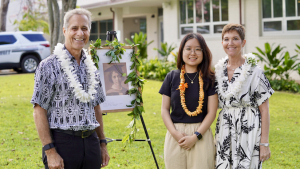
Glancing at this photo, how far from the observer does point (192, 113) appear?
10.1 ft

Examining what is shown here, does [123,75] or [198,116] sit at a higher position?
[123,75]

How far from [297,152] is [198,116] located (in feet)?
9.30

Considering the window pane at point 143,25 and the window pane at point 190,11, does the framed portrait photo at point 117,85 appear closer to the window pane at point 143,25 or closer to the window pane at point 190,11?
the window pane at point 190,11

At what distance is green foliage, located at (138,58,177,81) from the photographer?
43.5 ft

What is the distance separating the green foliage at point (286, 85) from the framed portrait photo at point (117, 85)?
7329mm

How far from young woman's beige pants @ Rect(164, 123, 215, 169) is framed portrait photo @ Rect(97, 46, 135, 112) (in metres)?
1.15

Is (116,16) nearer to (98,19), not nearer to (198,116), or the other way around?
(98,19)

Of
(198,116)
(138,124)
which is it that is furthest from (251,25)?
(198,116)

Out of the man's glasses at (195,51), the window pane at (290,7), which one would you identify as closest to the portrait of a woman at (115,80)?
the man's glasses at (195,51)

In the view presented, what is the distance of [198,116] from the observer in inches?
123

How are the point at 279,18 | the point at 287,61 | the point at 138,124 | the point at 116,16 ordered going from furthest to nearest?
the point at 116,16 < the point at 279,18 < the point at 287,61 < the point at 138,124

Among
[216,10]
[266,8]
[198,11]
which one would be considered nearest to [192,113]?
[266,8]

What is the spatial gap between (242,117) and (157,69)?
34.9 ft

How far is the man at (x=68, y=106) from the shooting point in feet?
8.27
